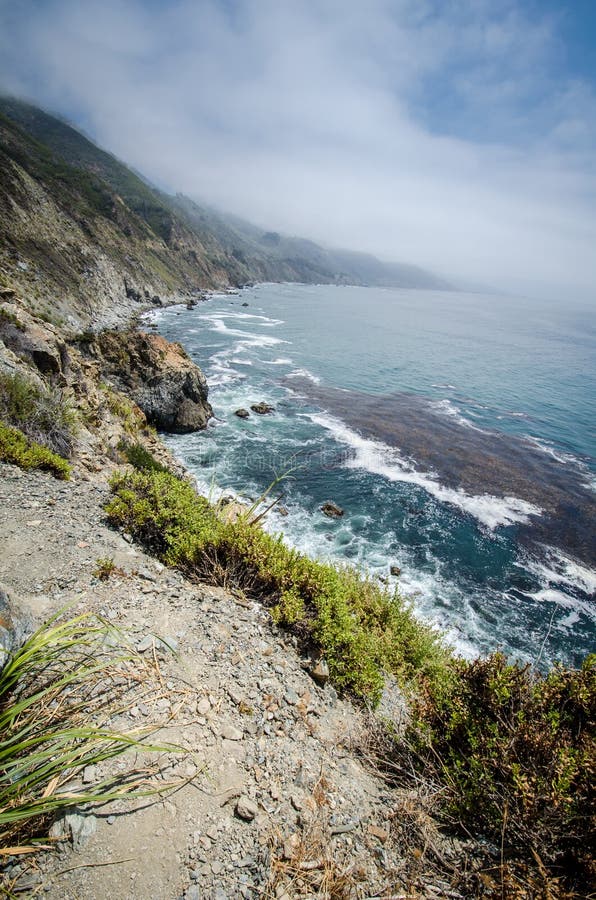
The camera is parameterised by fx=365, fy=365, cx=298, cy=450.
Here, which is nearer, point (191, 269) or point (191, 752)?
point (191, 752)

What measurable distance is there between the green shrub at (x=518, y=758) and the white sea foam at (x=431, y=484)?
1837cm

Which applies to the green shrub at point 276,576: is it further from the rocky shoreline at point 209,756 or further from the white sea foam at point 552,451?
the white sea foam at point 552,451

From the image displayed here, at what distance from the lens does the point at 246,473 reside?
22.5 meters

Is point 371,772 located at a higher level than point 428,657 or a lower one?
higher

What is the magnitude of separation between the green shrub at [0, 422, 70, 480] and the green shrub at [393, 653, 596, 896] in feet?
29.7

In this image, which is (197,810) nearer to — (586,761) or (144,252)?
(586,761)

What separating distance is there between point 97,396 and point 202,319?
60.5m

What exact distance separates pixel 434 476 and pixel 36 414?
22605 millimetres

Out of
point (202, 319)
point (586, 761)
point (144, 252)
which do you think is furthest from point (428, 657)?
point (144, 252)

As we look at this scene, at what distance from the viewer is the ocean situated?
53.5ft

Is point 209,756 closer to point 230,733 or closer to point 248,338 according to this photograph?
point 230,733

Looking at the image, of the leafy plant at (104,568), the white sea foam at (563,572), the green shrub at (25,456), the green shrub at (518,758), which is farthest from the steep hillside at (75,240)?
the white sea foam at (563,572)

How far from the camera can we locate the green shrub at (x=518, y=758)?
3.24 m

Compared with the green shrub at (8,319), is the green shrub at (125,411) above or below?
below
